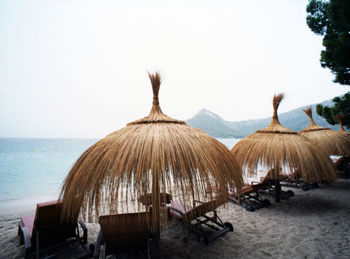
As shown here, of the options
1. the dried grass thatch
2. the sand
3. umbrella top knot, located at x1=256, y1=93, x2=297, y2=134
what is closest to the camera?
the sand

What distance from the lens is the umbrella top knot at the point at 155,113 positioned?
2.18 metres

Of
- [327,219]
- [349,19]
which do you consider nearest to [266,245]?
[327,219]

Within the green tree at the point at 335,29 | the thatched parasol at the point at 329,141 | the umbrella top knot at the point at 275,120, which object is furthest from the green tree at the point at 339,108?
the umbrella top knot at the point at 275,120

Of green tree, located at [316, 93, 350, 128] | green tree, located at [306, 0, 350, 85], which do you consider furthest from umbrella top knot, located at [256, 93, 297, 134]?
green tree, located at [316, 93, 350, 128]

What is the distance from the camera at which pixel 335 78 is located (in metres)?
5.55

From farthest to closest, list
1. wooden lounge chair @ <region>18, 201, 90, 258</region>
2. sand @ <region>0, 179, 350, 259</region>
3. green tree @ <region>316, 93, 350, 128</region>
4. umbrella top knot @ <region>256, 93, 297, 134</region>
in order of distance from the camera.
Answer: green tree @ <region>316, 93, 350, 128</region> < umbrella top knot @ <region>256, 93, 297, 134</region> < sand @ <region>0, 179, 350, 259</region> < wooden lounge chair @ <region>18, 201, 90, 258</region>

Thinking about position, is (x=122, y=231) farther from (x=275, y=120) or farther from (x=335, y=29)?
(x=335, y=29)

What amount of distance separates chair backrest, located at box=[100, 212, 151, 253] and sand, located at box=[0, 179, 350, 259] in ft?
2.49

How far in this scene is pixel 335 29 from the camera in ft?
15.9

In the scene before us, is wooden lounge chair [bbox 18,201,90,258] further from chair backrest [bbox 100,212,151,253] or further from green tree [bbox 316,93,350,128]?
green tree [bbox 316,93,350,128]

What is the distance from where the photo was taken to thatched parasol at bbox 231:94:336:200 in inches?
141

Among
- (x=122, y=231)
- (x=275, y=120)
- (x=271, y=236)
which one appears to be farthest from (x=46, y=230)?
(x=275, y=120)

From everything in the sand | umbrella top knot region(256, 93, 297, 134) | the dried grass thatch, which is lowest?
the sand

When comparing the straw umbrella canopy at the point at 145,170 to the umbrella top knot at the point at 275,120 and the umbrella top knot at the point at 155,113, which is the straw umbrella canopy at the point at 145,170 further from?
the umbrella top knot at the point at 275,120
